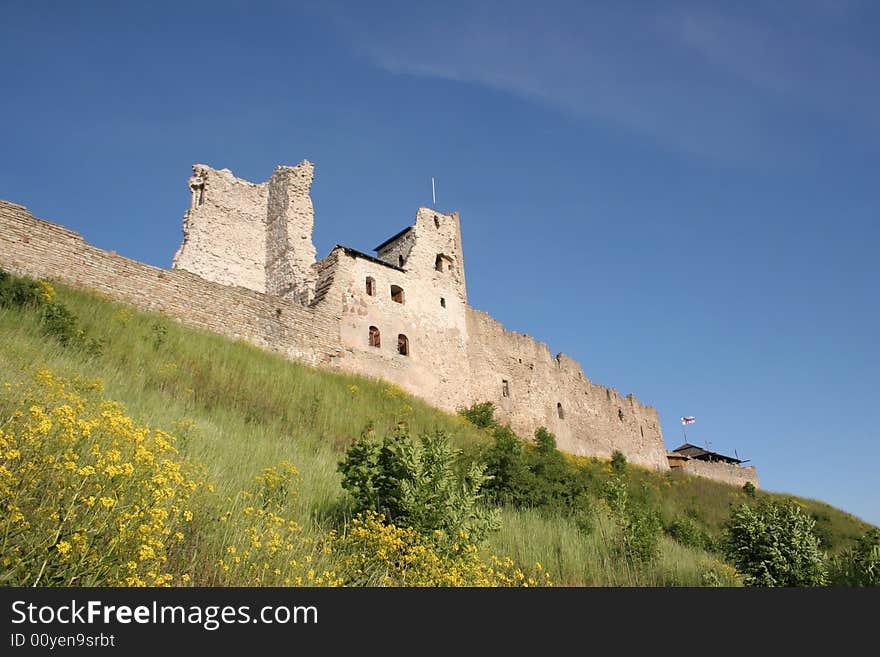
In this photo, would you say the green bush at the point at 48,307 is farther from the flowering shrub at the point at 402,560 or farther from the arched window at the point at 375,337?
the arched window at the point at 375,337

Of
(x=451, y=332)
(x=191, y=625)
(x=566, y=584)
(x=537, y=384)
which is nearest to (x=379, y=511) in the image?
(x=566, y=584)

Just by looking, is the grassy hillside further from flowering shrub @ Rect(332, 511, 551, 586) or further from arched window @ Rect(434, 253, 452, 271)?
arched window @ Rect(434, 253, 452, 271)

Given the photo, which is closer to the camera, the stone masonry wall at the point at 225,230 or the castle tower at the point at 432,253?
the stone masonry wall at the point at 225,230

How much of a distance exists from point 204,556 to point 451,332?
22688 millimetres

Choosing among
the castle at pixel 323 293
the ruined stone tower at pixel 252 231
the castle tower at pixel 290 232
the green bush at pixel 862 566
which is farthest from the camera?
the ruined stone tower at pixel 252 231

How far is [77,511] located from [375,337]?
19.6 metres

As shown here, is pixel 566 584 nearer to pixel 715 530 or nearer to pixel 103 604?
pixel 103 604

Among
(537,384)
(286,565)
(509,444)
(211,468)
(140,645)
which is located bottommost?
(140,645)

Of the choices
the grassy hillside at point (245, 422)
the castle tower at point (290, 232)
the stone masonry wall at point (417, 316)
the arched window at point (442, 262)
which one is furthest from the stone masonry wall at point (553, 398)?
the grassy hillside at point (245, 422)

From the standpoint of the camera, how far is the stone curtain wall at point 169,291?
15.4 metres

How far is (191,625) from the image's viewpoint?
3.31 m

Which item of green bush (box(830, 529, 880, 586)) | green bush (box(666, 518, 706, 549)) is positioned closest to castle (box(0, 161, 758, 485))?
green bush (box(666, 518, 706, 549))

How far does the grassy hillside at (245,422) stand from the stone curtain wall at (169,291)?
89 centimetres

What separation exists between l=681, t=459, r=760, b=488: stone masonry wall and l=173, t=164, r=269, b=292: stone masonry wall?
1162 inches
